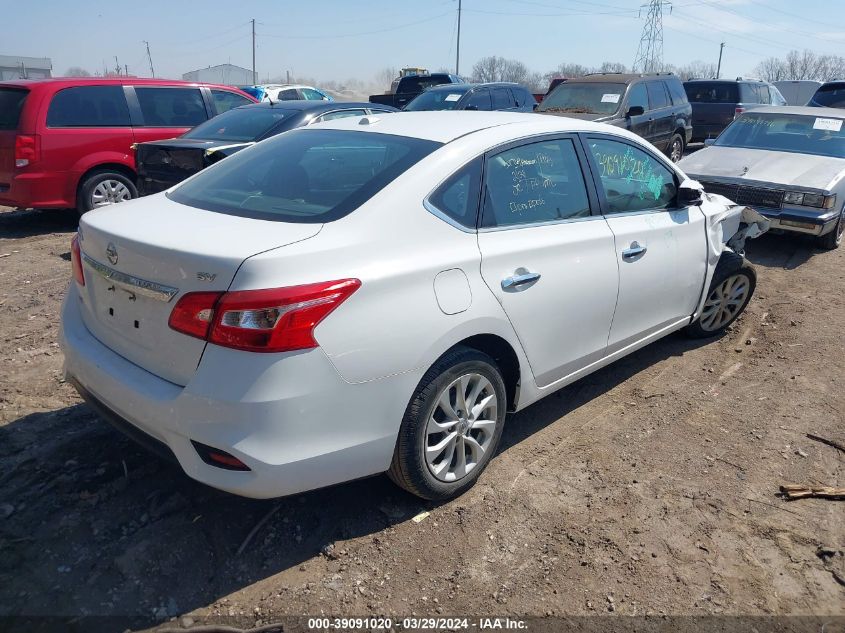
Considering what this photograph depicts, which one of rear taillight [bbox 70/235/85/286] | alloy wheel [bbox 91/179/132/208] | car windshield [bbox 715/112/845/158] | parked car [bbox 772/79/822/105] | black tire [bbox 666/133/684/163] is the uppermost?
parked car [bbox 772/79/822/105]

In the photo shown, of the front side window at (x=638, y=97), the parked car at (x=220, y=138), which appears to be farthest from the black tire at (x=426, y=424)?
the front side window at (x=638, y=97)

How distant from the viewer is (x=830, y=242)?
25.6ft

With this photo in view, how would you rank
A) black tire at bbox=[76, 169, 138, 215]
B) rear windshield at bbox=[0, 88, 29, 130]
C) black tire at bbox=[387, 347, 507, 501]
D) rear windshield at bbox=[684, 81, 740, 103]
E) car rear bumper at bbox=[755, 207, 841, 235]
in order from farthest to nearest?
rear windshield at bbox=[684, 81, 740, 103] < black tire at bbox=[76, 169, 138, 215] < rear windshield at bbox=[0, 88, 29, 130] < car rear bumper at bbox=[755, 207, 841, 235] < black tire at bbox=[387, 347, 507, 501]

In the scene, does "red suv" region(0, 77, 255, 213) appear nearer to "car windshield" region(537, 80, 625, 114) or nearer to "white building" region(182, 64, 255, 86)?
"car windshield" region(537, 80, 625, 114)

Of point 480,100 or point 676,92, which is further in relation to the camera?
point 480,100

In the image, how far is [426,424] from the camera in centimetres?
285

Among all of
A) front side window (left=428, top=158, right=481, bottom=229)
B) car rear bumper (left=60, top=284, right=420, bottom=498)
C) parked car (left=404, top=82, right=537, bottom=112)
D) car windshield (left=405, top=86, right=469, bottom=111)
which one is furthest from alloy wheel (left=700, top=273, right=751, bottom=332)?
car windshield (left=405, top=86, right=469, bottom=111)

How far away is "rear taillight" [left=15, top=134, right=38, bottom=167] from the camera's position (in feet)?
24.7

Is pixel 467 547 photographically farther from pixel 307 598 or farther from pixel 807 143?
pixel 807 143

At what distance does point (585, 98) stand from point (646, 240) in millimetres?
7883

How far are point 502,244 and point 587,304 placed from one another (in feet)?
2.37

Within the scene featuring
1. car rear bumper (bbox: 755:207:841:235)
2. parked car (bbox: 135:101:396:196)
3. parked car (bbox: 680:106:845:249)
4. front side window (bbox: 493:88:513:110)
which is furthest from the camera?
front side window (bbox: 493:88:513:110)

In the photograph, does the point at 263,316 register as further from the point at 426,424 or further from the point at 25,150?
the point at 25,150

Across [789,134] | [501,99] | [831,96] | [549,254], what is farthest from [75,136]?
[831,96]
